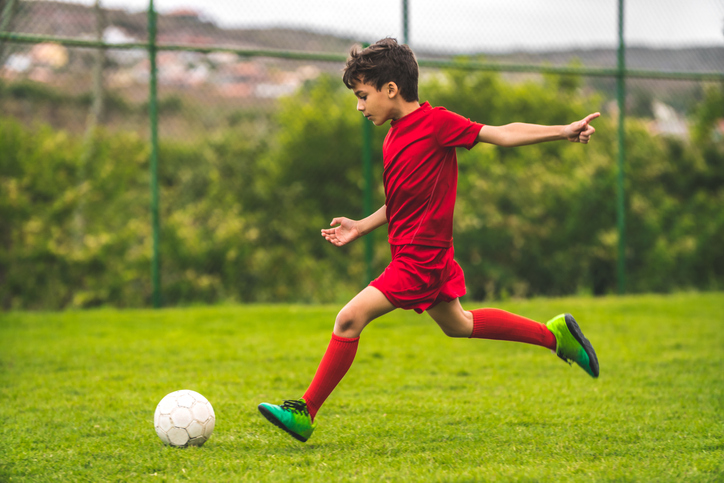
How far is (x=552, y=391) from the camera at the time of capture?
153 inches

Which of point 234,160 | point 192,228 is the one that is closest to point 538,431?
point 192,228

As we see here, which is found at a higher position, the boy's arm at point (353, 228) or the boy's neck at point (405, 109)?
the boy's neck at point (405, 109)

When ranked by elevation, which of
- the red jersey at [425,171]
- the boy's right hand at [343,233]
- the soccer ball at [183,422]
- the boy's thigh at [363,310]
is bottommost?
the soccer ball at [183,422]

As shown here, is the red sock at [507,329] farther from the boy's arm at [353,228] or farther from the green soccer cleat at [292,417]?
the green soccer cleat at [292,417]

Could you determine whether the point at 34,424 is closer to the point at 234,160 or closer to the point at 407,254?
the point at 407,254

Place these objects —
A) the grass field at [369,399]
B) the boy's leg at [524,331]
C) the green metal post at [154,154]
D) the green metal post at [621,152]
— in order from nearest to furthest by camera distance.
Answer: the grass field at [369,399]
the boy's leg at [524,331]
the green metal post at [154,154]
the green metal post at [621,152]

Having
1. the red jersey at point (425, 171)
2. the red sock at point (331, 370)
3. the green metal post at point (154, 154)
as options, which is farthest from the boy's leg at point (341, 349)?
the green metal post at point (154, 154)

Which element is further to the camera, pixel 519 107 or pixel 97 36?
pixel 519 107

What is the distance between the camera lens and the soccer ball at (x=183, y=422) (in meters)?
2.85

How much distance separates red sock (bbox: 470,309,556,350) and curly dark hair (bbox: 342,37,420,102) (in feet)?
3.68

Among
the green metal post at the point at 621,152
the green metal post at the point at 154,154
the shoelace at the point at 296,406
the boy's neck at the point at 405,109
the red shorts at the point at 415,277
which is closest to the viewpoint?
the shoelace at the point at 296,406

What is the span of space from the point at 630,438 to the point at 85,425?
8.12ft

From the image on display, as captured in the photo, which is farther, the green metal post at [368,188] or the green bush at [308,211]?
the green metal post at [368,188]

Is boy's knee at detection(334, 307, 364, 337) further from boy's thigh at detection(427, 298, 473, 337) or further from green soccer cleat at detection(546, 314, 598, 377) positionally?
green soccer cleat at detection(546, 314, 598, 377)
